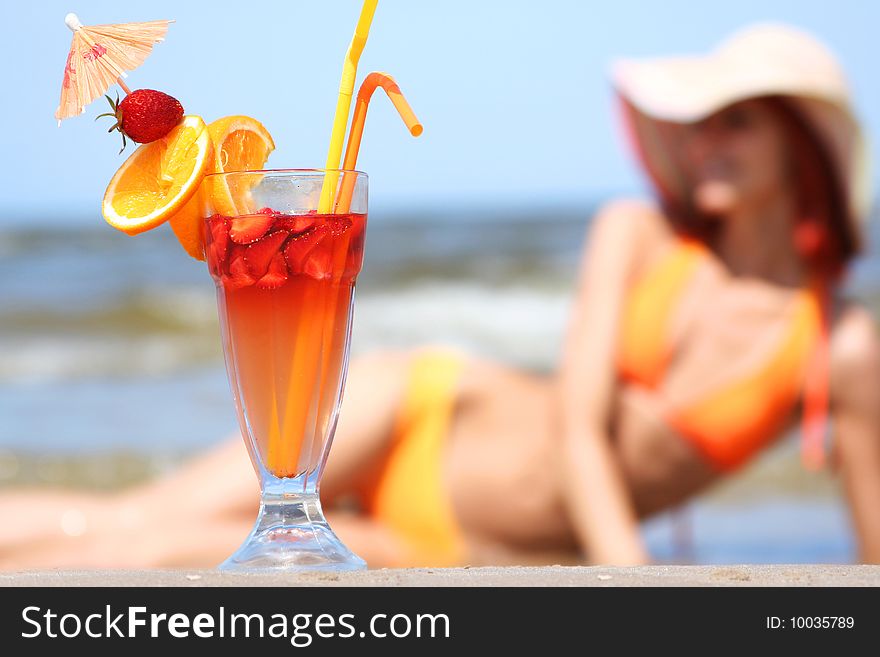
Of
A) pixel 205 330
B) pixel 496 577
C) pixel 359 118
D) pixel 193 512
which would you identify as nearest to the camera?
pixel 496 577

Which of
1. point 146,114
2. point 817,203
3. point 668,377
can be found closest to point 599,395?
point 668,377

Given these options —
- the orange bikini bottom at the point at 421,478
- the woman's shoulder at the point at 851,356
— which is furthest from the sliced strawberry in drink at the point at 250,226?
the woman's shoulder at the point at 851,356

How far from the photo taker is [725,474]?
3.59 metres

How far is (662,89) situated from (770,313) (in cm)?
70

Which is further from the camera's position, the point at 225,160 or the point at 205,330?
the point at 205,330

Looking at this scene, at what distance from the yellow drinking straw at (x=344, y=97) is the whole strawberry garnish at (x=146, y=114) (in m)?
0.16

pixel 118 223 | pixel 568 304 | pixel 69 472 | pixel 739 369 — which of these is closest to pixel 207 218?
pixel 118 223

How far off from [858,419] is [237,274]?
2.57 meters

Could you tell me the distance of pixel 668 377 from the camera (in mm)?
3580

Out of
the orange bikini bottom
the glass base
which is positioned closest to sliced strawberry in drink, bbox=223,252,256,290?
the glass base

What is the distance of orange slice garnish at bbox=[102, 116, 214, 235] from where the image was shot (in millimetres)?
1259

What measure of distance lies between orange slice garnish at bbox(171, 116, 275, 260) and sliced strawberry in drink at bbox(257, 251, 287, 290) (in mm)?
64

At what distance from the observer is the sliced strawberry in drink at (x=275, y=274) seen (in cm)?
131

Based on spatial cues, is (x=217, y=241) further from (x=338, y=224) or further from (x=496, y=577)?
(x=496, y=577)
